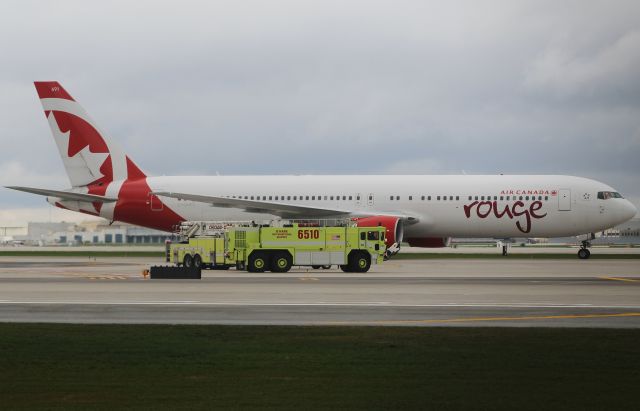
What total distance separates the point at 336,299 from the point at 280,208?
101 ft

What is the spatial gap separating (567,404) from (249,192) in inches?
1925

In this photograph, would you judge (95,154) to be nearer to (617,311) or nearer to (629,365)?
(617,311)

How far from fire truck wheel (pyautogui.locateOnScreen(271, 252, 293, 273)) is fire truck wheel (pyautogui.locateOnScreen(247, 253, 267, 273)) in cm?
39

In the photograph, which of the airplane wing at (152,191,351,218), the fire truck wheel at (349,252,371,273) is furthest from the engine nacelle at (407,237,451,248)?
the fire truck wheel at (349,252,371,273)

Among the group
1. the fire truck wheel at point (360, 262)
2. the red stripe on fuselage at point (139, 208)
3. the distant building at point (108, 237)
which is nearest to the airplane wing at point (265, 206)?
the red stripe on fuselage at point (139, 208)

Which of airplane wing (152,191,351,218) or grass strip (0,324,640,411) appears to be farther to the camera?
airplane wing (152,191,351,218)

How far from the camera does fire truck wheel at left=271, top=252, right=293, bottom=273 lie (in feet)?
132

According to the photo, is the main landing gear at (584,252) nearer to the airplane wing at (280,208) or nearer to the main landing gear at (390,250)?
the airplane wing at (280,208)

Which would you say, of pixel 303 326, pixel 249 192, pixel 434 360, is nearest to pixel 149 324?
pixel 303 326

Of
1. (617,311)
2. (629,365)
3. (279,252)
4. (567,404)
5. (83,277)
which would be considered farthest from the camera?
(279,252)

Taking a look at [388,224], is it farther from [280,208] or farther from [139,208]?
[139,208]

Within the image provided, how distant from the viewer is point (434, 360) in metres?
14.3

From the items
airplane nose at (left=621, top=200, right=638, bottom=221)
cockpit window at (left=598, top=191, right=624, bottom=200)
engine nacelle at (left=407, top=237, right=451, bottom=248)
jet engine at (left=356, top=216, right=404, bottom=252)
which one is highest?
cockpit window at (left=598, top=191, right=624, bottom=200)

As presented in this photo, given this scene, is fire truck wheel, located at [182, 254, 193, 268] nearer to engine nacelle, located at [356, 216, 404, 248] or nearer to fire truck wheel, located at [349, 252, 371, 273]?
fire truck wheel, located at [349, 252, 371, 273]
